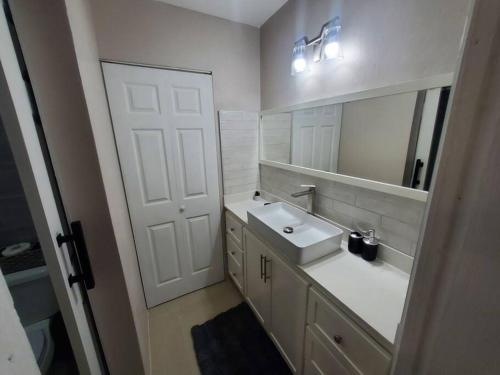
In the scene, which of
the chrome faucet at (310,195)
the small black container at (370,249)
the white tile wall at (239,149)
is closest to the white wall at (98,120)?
the white tile wall at (239,149)

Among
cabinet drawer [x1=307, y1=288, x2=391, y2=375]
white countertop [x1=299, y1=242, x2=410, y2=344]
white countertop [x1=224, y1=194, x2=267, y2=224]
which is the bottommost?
cabinet drawer [x1=307, y1=288, x2=391, y2=375]

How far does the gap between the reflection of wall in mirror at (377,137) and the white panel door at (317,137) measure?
5 centimetres

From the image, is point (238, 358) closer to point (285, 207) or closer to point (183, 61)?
point (285, 207)

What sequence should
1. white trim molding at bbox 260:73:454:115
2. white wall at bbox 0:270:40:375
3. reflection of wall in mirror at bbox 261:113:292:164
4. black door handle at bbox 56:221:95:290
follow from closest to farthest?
white wall at bbox 0:270:40:375, black door handle at bbox 56:221:95:290, white trim molding at bbox 260:73:454:115, reflection of wall in mirror at bbox 261:113:292:164

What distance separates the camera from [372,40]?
1002 millimetres

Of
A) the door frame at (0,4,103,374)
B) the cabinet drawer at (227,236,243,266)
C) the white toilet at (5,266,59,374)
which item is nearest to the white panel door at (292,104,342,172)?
the cabinet drawer at (227,236,243,266)

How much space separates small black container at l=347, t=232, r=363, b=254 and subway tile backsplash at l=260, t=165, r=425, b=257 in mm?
80

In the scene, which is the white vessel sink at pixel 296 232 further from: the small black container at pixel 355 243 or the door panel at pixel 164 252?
the door panel at pixel 164 252

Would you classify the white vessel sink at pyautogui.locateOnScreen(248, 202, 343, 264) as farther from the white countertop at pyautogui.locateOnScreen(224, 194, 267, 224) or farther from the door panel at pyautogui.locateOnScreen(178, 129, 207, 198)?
the door panel at pyautogui.locateOnScreen(178, 129, 207, 198)

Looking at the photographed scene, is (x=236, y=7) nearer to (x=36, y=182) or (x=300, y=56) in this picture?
(x=300, y=56)

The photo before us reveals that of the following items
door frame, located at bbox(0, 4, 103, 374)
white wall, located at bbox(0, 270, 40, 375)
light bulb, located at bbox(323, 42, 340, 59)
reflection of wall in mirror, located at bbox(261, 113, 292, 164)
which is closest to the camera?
white wall, located at bbox(0, 270, 40, 375)

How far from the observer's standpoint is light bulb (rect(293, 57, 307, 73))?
136cm

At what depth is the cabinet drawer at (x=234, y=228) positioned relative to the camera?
1.68m

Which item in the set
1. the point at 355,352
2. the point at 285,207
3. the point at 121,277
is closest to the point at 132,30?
the point at 121,277
